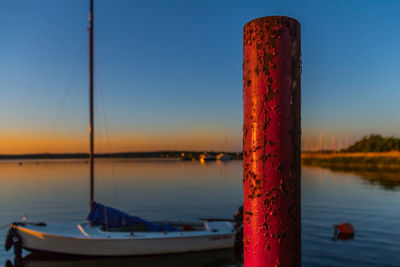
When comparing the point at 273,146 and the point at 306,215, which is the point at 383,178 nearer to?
the point at 306,215

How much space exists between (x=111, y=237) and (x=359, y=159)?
290 ft

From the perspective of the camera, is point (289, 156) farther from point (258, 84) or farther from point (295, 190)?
point (258, 84)

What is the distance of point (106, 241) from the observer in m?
13.7

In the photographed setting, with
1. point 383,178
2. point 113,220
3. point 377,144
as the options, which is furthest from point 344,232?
point 377,144

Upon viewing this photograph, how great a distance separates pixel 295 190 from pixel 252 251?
41cm

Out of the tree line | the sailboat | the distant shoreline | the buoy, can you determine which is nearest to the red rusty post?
the sailboat

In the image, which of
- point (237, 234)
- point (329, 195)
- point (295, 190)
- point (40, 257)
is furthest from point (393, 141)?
point (295, 190)

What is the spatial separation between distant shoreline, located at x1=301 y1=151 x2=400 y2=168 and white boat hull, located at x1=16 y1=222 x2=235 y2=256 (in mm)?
71362

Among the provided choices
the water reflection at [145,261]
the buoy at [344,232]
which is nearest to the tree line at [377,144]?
the buoy at [344,232]

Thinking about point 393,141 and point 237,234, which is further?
point 393,141

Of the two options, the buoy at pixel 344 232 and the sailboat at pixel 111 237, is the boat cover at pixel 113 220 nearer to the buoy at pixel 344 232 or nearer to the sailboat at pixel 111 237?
the sailboat at pixel 111 237

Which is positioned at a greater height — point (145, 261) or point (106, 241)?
point (106, 241)

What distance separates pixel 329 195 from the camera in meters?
35.8

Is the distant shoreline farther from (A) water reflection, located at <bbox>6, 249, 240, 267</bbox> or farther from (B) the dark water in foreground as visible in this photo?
(A) water reflection, located at <bbox>6, 249, 240, 267</bbox>
